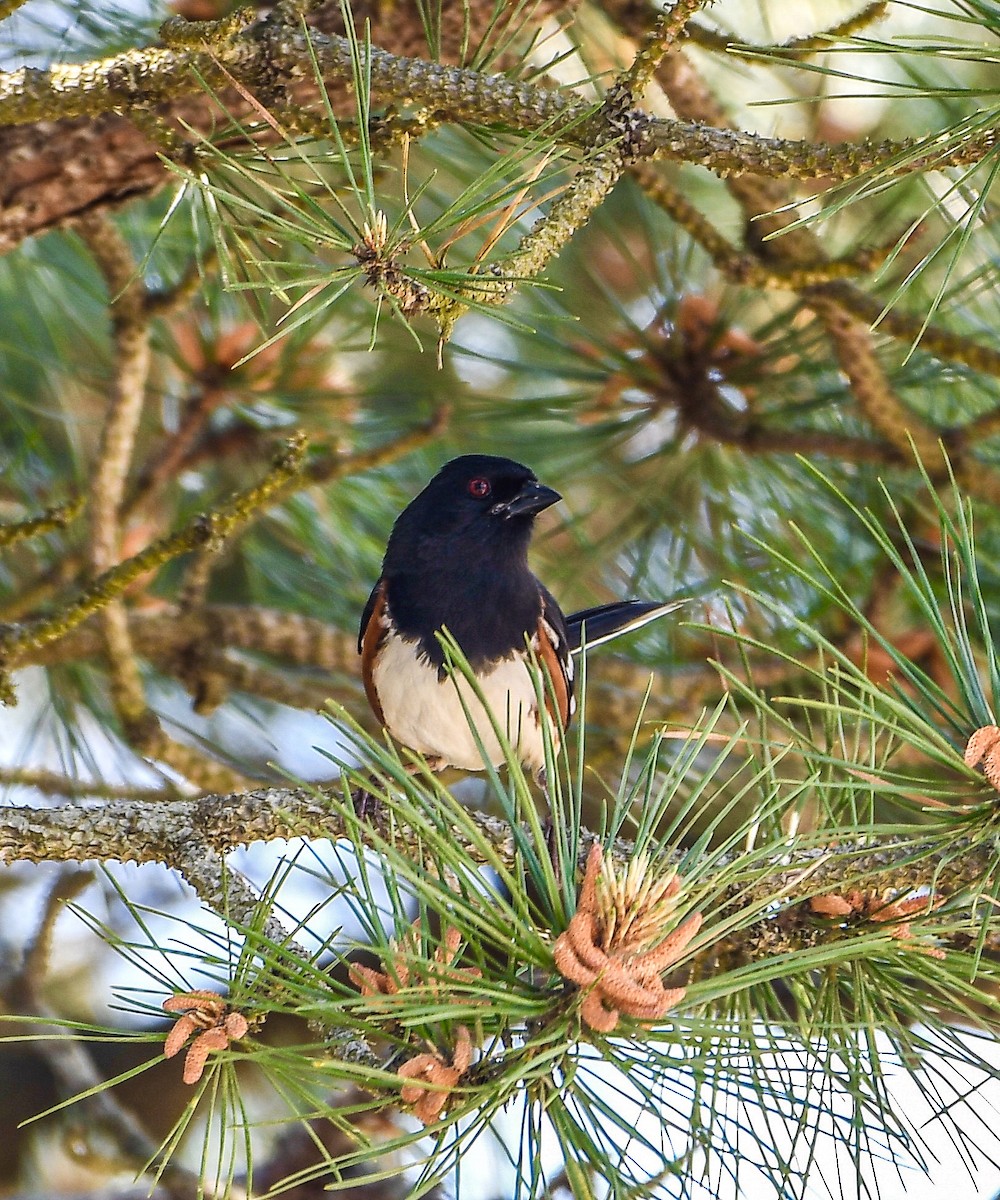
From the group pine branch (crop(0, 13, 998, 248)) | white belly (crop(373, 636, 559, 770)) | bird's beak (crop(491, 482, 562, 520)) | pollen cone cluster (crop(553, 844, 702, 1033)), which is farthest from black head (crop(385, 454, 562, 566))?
pollen cone cluster (crop(553, 844, 702, 1033))

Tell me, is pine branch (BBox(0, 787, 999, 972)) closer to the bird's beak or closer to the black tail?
the bird's beak

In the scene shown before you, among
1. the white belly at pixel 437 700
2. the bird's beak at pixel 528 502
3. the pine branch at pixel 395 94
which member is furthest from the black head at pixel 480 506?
the pine branch at pixel 395 94

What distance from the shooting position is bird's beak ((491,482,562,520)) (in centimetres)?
180

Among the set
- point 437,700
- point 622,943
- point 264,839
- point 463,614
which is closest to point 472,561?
point 463,614

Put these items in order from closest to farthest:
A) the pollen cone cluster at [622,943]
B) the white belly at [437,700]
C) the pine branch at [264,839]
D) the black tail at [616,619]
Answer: the pollen cone cluster at [622,943] < the pine branch at [264,839] < the white belly at [437,700] < the black tail at [616,619]

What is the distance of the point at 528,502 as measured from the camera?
5.96 feet

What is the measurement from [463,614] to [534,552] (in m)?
0.86

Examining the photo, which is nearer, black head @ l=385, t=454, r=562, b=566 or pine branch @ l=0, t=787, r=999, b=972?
pine branch @ l=0, t=787, r=999, b=972

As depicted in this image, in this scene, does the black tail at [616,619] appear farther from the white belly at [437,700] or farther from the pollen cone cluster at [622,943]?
the pollen cone cluster at [622,943]

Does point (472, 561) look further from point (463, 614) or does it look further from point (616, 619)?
point (616, 619)

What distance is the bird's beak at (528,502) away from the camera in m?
1.80

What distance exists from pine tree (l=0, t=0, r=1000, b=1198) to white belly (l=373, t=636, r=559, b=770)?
11 centimetres

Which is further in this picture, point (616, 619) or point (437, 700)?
point (616, 619)

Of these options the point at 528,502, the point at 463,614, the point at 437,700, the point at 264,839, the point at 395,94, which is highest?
the point at 395,94
